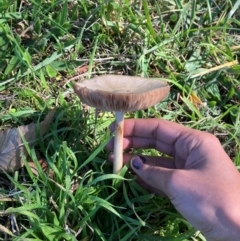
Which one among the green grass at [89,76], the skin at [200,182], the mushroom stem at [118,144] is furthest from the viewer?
the green grass at [89,76]

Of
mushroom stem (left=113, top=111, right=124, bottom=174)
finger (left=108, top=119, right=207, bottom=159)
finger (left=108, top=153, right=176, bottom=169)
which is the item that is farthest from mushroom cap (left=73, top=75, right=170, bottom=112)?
finger (left=108, top=153, right=176, bottom=169)

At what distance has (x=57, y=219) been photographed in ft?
8.36

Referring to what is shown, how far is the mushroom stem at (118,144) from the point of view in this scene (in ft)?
8.16

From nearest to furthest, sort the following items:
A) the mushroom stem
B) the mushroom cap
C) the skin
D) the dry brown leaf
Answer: the mushroom cap → the skin → the mushroom stem → the dry brown leaf

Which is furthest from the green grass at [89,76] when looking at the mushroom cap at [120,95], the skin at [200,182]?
the mushroom cap at [120,95]

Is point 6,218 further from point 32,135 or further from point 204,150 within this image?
point 204,150

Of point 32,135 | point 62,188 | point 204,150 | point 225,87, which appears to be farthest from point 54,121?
point 225,87

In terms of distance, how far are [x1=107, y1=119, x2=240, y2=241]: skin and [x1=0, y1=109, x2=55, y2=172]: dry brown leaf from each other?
1.71 feet

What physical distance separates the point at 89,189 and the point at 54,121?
513 mm

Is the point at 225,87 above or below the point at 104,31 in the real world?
below

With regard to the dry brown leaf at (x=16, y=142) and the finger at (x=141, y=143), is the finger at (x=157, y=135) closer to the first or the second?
the finger at (x=141, y=143)

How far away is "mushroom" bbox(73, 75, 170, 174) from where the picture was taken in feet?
7.20

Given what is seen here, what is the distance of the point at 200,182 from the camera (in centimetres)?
238

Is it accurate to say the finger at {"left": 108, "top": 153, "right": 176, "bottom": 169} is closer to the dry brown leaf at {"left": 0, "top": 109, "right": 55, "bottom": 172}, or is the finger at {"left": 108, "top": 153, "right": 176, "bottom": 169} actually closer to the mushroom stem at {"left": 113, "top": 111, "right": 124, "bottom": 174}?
the mushroom stem at {"left": 113, "top": 111, "right": 124, "bottom": 174}
